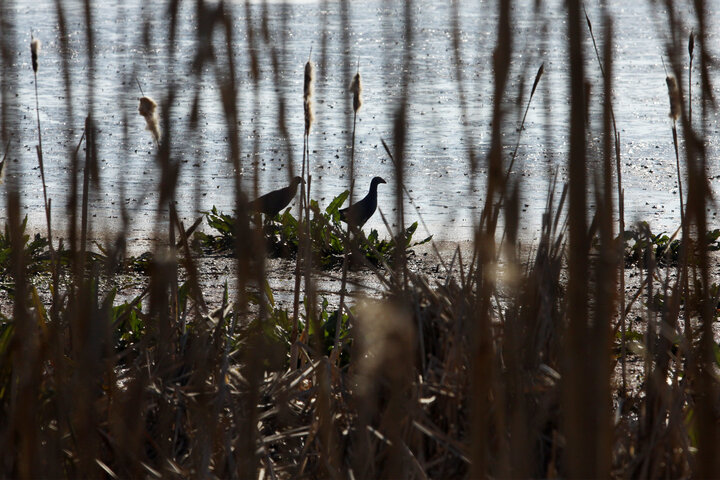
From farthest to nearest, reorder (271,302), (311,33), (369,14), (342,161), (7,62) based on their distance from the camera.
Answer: (369,14), (311,33), (342,161), (271,302), (7,62)

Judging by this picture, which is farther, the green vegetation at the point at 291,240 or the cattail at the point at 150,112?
the green vegetation at the point at 291,240

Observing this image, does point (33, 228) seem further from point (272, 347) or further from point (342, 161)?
point (272, 347)

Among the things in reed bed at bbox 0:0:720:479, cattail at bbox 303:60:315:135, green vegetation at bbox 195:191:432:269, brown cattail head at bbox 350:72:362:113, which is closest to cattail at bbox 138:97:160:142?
reed bed at bbox 0:0:720:479

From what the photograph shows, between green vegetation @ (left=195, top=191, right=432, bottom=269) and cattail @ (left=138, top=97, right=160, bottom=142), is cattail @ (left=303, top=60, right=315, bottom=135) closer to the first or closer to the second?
cattail @ (left=138, top=97, right=160, bottom=142)

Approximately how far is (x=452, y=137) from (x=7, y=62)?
6.30 meters

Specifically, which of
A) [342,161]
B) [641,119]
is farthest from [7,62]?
[641,119]

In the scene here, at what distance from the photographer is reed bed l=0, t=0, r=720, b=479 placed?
0.88 m

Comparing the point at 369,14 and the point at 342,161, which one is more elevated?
the point at 369,14

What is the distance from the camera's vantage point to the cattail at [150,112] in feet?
4.75

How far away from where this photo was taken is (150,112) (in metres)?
1.47

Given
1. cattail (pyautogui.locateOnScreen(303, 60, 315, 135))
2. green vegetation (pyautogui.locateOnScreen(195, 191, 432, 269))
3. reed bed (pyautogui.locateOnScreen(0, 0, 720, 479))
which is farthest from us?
green vegetation (pyautogui.locateOnScreen(195, 191, 432, 269))

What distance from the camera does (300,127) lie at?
734 cm

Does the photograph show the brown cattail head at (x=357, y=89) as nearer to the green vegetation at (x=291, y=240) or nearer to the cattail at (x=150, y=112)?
the cattail at (x=150, y=112)

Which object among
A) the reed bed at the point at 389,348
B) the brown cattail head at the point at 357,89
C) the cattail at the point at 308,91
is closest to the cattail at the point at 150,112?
the reed bed at the point at 389,348
